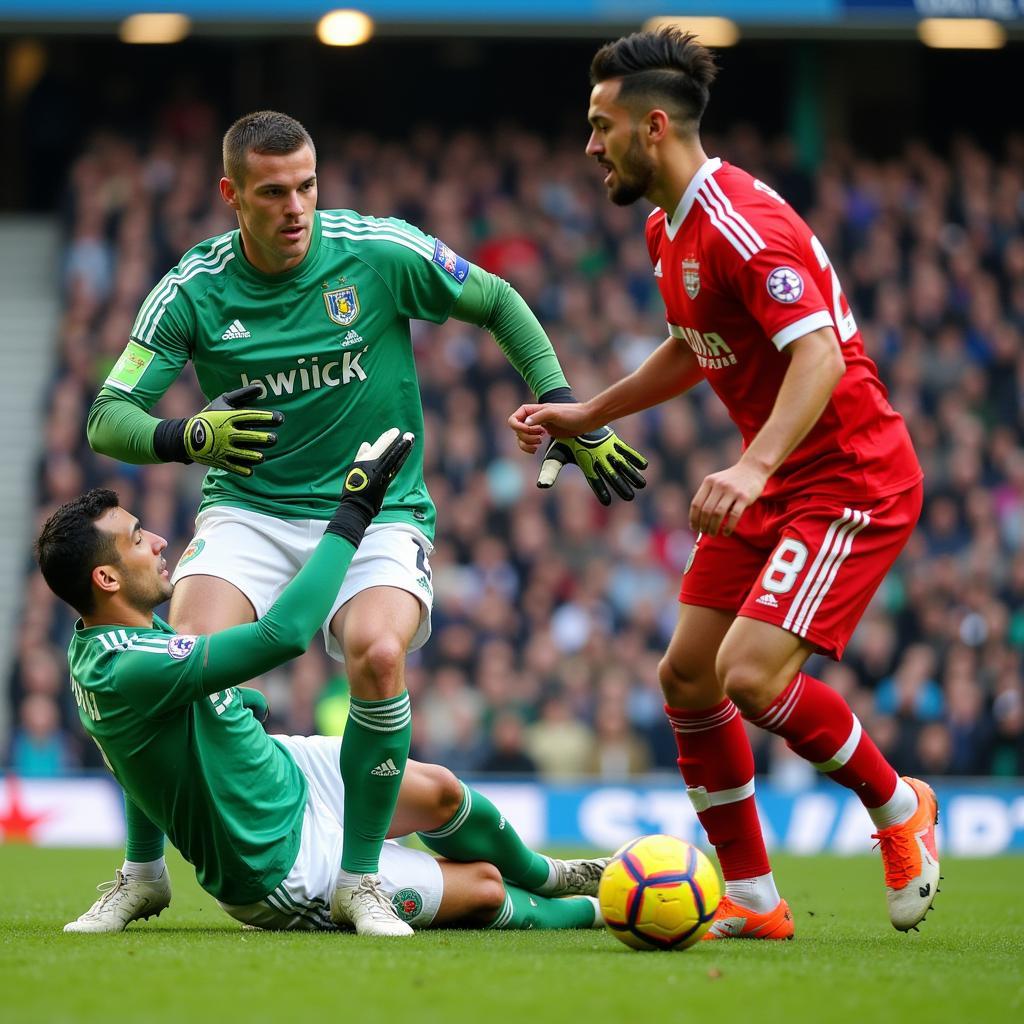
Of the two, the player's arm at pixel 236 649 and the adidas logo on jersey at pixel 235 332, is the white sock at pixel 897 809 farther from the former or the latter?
the adidas logo on jersey at pixel 235 332

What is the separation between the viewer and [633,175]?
5.35 metres

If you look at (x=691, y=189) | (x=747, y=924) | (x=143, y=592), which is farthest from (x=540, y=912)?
(x=691, y=189)

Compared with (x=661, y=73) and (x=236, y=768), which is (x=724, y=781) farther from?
(x=661, y=73)

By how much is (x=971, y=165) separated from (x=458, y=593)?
8353mm

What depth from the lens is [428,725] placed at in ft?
42.7

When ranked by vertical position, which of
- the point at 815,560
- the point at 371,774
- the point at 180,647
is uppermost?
the point at 815,560

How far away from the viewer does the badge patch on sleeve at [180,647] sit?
16.0 feet

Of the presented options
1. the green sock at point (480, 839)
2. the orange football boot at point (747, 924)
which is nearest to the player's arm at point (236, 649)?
the green sock at point (480, 839)

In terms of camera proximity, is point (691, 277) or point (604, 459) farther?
point (604, 459)

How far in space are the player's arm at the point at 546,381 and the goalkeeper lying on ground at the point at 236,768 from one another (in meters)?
0.83

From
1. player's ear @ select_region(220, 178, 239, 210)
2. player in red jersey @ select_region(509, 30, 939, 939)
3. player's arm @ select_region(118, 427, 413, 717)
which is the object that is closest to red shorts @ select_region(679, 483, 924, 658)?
player in red jersey @ select_region(509, 30, 939, 939)

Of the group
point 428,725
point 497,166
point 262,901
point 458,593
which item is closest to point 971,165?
point 497,166

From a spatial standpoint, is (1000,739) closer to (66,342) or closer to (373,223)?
(373,223)

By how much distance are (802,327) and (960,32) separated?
13.9m
